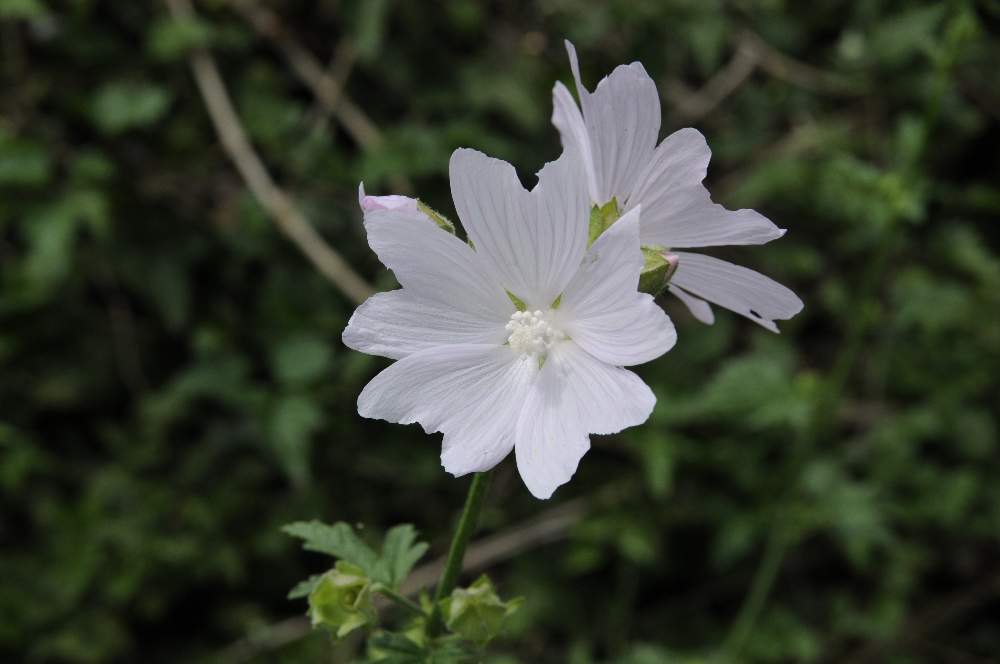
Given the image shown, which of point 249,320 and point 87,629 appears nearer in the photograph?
point 87,629

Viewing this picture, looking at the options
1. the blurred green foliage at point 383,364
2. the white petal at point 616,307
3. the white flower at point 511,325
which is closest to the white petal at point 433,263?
the white flower at point 511,325

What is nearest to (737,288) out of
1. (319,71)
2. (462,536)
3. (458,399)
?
(458,399)

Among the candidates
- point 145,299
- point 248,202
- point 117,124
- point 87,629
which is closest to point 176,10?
point 117,124

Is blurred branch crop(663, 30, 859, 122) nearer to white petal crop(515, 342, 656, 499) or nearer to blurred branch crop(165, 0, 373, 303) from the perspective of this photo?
blurred branch crop(165, 0, 373, 303)

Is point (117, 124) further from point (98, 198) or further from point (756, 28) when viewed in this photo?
point (756, 28)

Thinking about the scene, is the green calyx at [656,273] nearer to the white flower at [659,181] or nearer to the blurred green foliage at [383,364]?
the white flower at [659,181]
